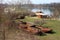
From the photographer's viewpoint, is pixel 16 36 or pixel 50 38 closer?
pixel 16 36

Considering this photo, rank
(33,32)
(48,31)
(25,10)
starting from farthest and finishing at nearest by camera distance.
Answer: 1. (25,10)
2. (48,31)
3. (33,32)

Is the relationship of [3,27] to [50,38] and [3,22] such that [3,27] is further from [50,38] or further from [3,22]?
[50,38]

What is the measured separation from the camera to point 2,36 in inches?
183

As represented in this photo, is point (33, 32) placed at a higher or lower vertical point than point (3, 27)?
lower

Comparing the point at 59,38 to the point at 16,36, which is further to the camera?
the point at 59,38

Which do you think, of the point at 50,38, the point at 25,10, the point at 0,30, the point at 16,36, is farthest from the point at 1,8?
the point at 25,10

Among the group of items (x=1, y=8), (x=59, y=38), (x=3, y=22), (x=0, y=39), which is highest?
(x=1, y=8)

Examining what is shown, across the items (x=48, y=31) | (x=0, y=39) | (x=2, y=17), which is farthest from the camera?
(x=48, y=31)

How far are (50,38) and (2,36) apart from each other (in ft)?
7.19

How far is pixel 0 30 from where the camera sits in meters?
4.57

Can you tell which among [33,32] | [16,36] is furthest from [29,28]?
[16,36]

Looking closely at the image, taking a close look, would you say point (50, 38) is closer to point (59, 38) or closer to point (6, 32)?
point (59, 38)

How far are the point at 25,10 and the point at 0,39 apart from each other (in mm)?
7811

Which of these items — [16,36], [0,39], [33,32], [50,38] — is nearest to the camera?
[0,39]
